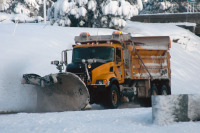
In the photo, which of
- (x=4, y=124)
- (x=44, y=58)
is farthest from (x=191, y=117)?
(x=44, y=58)

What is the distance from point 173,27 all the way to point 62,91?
28.1 metres

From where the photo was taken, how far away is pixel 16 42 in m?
24.0

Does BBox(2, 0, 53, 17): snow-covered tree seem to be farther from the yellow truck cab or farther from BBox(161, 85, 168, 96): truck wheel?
the yellow truck cab

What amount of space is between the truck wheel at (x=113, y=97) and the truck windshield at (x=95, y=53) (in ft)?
3.18

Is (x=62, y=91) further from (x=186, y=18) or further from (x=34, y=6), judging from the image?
(x=34, y=6)

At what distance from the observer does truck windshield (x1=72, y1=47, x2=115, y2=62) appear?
14398mm

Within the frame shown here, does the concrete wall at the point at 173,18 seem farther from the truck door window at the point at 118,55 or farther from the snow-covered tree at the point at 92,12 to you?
the truck door window at the point at 118,55

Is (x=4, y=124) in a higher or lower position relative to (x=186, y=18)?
lower

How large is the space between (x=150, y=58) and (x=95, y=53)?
3.08 m

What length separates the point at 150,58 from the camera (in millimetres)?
16812

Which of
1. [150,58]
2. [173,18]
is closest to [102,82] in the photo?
[150,58]

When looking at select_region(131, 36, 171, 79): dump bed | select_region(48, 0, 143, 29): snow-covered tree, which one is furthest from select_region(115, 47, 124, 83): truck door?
select_region(48, 0, 143, 29): snow-covered tree

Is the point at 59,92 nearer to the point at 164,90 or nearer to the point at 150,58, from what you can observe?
the point at 150,58

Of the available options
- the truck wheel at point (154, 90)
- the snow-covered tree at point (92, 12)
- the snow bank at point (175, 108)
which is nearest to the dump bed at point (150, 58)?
the truck wheel at point (154, 90)
